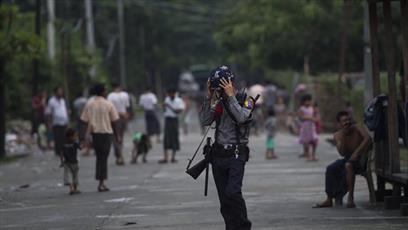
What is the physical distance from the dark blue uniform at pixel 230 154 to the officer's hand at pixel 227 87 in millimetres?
53

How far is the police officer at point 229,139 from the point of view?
415 inches

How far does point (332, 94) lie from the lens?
3562 centimetres

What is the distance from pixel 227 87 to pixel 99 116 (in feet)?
25.9

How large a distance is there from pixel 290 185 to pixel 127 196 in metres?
2.91

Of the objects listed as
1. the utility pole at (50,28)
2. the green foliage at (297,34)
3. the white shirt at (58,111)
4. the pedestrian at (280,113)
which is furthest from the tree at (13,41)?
the green foliage at (297,34)

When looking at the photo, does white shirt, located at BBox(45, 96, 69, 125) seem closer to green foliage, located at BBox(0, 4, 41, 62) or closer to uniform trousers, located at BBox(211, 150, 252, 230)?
green foliage, located at BBox(0, 4, 41, 62)

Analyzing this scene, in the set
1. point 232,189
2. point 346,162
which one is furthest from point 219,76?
point 346,162

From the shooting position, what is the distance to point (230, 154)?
34.9ft

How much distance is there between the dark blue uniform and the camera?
10539 mm

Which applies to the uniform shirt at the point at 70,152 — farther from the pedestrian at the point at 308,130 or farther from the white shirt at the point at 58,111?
the white shirt at the point at 58,111

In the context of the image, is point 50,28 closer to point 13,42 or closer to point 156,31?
point 13,42

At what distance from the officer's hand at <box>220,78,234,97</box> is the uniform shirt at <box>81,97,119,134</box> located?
25.2 feet

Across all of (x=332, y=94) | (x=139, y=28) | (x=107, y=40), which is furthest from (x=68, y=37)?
(x=139, y=28)

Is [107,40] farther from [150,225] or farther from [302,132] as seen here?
[150,225]
